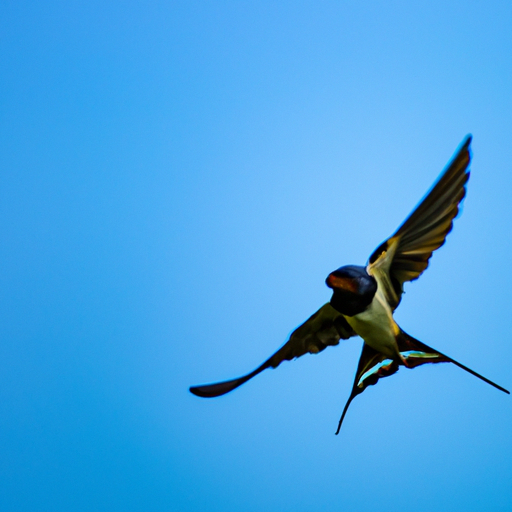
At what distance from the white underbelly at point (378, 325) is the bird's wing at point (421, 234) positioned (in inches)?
1.8

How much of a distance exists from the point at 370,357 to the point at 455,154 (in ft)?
1.61

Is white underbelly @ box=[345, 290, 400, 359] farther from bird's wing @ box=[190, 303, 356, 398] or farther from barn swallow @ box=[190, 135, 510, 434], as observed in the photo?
bird's wing @ box=[190, 303, 356, 398]

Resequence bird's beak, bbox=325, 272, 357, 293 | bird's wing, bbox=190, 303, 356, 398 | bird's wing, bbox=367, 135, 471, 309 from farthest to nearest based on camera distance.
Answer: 1. bird's wing, bbox=190, 303, 356, 398
2. bird's beak, bbox=325, 272, 357, 293
3. bird's wing, bbox=367, 135, 471, 309

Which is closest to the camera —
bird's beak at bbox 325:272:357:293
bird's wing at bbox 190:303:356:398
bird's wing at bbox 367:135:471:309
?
bird's wing at bbox 367:135:471:309

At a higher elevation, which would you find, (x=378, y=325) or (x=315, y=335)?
(x=315, y=335)

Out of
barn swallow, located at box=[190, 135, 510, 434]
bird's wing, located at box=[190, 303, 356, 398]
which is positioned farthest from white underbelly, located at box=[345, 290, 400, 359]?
bird's wing, located at box=[190, 303, 356, 398]

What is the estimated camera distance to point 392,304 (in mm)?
1112

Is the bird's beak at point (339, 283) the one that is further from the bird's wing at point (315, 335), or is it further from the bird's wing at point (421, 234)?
the bird's wing at point (315, 335)

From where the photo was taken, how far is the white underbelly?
3.42ft

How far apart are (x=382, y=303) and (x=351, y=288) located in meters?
0.10

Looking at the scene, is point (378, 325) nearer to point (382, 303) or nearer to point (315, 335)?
point (382, 303)

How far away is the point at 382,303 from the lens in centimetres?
105

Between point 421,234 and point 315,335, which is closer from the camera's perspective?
point 421,234

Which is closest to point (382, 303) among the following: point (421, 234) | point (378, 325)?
point (378, 325)
